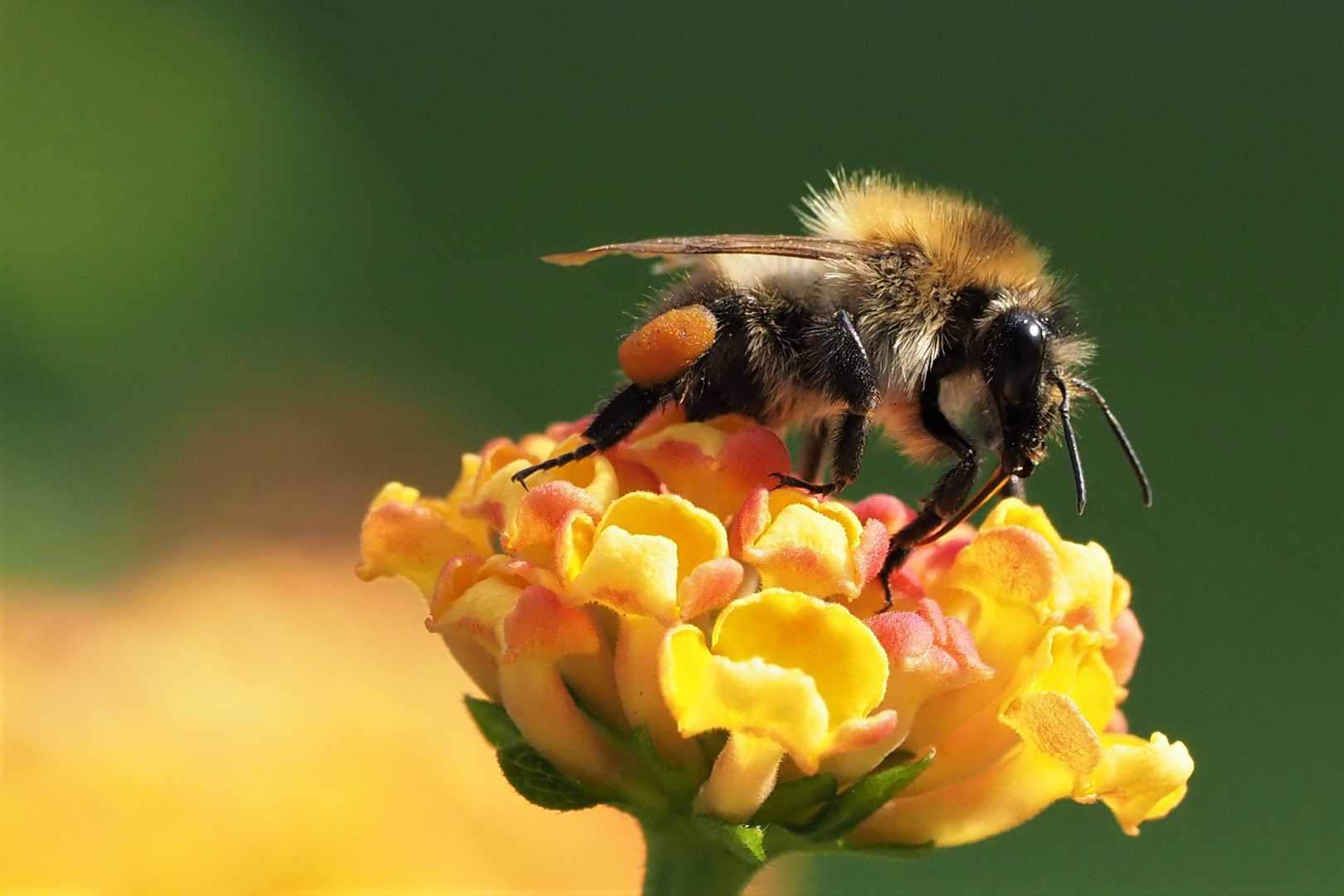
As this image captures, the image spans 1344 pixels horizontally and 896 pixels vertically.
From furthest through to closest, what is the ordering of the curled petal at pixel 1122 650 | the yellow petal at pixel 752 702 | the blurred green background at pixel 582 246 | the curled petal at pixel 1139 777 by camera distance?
the blurred green background at pixel 582 246 < the curled petal at pixel 1122 650 < the curled petal at pixel 1139 777 < the yellow petal at pixel 752 702

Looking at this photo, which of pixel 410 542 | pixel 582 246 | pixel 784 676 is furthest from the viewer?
pixel 582 246

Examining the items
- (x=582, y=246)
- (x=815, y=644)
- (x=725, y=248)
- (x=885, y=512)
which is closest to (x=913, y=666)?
(x=815, y=644)

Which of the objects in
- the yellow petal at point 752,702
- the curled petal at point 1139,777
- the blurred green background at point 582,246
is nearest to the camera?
the yellow petal at point 752,702

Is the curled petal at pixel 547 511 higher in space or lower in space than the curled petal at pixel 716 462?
lower

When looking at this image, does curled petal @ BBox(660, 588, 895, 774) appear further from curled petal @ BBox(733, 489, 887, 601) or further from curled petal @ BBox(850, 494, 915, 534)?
curled petal @ BBox(850, 494, 915, 534)

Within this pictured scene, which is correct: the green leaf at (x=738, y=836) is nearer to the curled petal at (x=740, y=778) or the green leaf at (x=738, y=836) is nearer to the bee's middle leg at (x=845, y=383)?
the curled petal at (x=740, y=778)

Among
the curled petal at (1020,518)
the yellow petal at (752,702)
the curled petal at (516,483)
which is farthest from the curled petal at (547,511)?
the curled petal at (1020,518)

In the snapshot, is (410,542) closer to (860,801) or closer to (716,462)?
(716,462)
